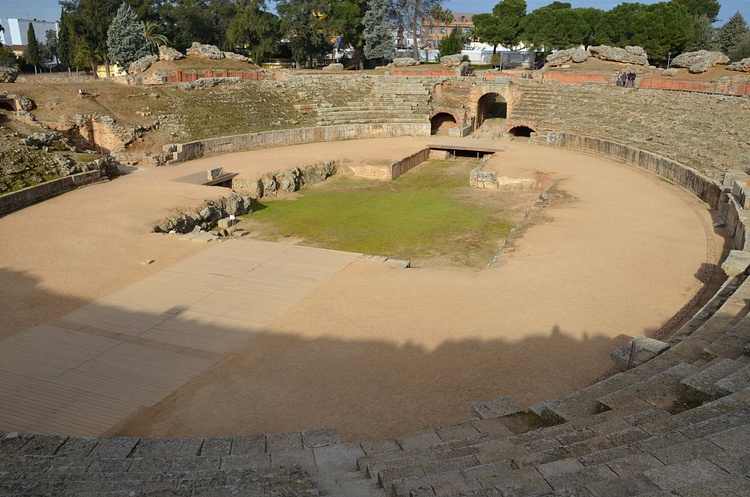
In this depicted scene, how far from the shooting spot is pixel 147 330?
10820 mm

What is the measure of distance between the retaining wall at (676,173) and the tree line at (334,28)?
22.3 metres

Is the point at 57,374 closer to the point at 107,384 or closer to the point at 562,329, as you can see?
the point at 107,384

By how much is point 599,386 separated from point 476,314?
3805 mm

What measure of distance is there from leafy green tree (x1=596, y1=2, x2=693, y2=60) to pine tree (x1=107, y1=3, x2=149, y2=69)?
4061 centimetres

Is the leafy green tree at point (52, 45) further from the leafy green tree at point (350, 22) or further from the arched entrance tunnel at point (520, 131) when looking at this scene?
the arched entrance tunnel at point (520, 131)

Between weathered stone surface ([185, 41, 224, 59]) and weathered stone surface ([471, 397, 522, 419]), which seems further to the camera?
weathered stone surface ([185, 41, 224, 59])

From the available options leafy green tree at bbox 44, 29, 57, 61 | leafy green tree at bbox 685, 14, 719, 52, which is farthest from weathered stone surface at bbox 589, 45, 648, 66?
leafy green tree at bbox 44, 29, 57, 61

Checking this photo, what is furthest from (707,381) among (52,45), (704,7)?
(52,45)

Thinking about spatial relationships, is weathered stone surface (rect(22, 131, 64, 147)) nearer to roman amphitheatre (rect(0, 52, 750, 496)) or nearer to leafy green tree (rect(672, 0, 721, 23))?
roman amphitheatre (rect(0, 52, 750, 496))

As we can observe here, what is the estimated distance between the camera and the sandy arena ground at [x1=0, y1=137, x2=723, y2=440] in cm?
846

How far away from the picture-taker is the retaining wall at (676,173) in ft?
51.1

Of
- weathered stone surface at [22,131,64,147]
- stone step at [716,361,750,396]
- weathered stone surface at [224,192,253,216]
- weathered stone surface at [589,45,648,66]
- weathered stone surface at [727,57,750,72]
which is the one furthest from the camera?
weathered stone surface at [589,45,648,66]

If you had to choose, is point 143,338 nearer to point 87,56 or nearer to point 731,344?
point 731,344

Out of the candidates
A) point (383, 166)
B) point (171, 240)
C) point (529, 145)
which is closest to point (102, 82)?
point (383, 166)
